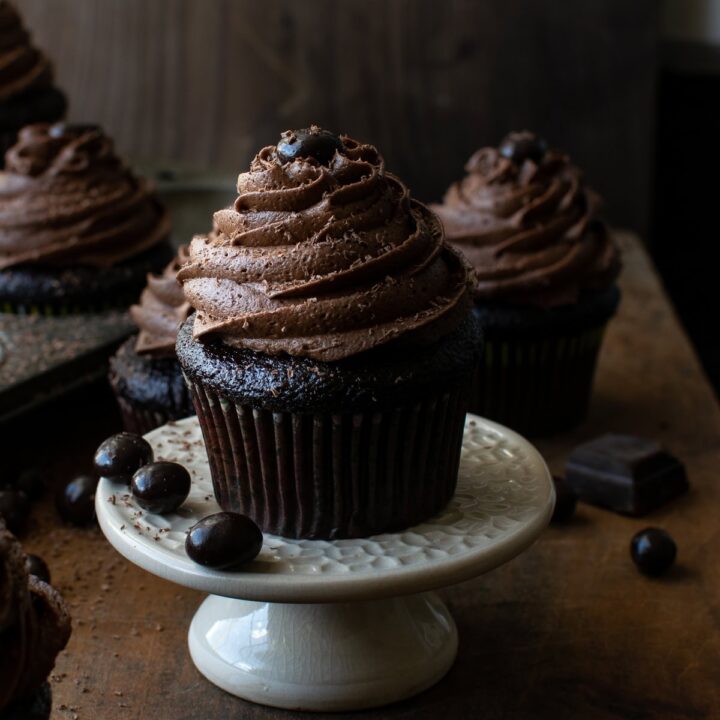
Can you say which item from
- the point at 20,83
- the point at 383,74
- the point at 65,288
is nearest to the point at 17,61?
the point at 20,83

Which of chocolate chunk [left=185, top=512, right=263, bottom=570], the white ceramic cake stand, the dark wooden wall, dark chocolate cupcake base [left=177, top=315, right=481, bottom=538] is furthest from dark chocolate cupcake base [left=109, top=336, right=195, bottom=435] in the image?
the dark wooden wall

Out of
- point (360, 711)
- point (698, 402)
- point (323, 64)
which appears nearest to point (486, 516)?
point (360, 711)

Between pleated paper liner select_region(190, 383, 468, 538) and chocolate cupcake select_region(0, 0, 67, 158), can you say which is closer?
pleated paper liner select_region(190, 383, 468, 538)

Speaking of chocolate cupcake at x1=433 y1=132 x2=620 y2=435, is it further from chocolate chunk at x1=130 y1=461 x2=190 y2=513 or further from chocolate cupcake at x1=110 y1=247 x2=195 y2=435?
chocolate chunk at x1=130 y1=461 x2=190 y2=513

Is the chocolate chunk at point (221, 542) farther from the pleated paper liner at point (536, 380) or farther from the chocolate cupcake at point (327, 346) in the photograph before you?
the pleated paper liner at point (536, 380)

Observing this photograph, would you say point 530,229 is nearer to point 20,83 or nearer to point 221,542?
point 221,542
